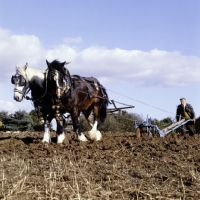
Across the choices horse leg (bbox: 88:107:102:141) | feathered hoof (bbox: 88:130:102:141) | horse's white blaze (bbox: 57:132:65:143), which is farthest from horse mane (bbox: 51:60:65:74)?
feathered hoof (bbox: 88:130:102:141)

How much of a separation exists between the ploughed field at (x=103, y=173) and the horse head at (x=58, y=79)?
5.38ft

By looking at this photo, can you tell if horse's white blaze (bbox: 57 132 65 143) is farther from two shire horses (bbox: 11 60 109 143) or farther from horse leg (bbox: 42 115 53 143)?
horse leg (bbox: 42 115 53 143)

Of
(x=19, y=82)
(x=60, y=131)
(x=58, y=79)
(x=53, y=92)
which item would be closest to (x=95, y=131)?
(x=60, y=131)

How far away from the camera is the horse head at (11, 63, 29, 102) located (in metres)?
9.92

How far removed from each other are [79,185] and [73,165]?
62.4 inches

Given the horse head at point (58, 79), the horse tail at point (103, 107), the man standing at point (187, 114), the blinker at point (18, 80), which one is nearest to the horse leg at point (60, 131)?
the horse head at point (58, 79)

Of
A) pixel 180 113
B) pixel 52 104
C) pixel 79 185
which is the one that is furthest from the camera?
pixel 180 113

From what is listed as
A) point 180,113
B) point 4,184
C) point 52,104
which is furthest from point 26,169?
point 180,113

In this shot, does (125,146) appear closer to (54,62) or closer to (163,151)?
(163,151)

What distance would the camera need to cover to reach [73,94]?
1059cm

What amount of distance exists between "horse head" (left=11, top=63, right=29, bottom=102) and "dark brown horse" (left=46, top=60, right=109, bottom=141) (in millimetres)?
587

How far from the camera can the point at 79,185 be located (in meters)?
4.88

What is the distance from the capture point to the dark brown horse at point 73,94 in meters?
10.2

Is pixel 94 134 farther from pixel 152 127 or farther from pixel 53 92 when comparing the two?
pixel 53 92
